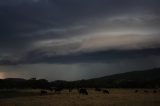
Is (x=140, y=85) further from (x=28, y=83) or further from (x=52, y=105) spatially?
(x=52, y=105)

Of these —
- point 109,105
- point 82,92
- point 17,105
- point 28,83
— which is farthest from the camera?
point 28,83

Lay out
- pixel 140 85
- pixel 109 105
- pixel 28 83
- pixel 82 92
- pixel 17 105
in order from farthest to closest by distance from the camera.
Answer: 1. pixel 140 85
2. pixel 28 83
3. pixel 82 92
4. pixel 17 105
5. pixel 109 105

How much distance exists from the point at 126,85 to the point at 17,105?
416 ft

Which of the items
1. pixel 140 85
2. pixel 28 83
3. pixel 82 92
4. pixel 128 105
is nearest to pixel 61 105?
pixel 128 105

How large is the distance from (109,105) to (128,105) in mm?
2206

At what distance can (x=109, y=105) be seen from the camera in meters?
37.2

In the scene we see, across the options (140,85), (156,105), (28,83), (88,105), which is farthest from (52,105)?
(140,85)

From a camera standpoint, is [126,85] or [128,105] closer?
[128,105]

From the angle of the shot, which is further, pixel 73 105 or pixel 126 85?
pixel 126 85

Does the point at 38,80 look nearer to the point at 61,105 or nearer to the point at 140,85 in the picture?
the point at 140,85

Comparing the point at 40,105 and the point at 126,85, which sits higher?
the point at 126,85

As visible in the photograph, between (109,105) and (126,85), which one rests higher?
(126,85)

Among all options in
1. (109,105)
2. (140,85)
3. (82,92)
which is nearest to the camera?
(109,105)

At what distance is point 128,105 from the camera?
122 ft
